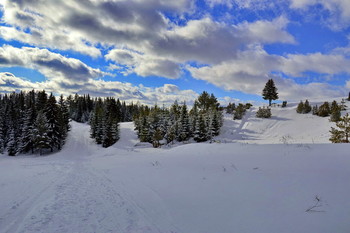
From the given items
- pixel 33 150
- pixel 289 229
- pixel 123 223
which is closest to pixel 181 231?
pixel 123 223

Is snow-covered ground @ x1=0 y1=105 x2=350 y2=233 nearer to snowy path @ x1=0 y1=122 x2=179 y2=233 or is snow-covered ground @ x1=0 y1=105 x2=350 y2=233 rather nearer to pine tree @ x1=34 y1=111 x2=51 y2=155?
snowy path @ x1=0 y1=122 x2=179 y2=233

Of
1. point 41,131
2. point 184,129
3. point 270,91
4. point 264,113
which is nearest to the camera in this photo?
point 41,131

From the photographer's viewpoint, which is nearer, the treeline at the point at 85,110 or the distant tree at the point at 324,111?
the distant tree at the point at 324,111

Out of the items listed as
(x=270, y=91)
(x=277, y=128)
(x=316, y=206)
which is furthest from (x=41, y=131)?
(x=270, y=91)

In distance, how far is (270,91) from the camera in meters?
68.3

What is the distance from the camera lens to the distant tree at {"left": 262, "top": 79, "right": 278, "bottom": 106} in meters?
67.8

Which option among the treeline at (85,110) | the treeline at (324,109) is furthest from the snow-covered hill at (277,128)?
the treeline at (85,110)

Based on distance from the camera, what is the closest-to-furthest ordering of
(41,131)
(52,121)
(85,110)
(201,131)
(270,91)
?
(41,131), (52,121), (201,131), (270,91), (85,110)

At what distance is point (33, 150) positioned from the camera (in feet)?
152

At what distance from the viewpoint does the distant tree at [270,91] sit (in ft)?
222

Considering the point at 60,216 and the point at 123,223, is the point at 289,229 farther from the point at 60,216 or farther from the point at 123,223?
the point at 60,216

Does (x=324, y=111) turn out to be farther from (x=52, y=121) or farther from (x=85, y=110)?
(x=85, y=110)

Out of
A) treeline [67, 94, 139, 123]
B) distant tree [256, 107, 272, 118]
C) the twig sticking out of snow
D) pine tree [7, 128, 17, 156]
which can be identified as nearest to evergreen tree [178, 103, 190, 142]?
distant tree [256, 107, 272, 118]

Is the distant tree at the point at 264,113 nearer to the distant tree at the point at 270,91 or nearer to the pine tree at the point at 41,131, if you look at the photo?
the distant tree at the point at 270,91
